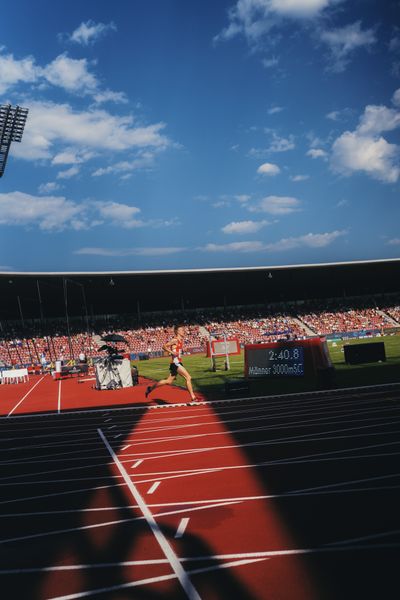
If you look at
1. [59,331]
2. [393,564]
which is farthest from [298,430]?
[59,331]

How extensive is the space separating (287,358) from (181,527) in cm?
1194

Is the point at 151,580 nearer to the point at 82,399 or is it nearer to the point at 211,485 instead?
the point at 211,485

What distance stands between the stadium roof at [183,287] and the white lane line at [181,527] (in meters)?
41.3

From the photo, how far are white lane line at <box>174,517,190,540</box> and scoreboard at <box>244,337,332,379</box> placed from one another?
33.0ft

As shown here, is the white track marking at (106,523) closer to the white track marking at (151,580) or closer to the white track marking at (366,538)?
the white track marking at (151,580)

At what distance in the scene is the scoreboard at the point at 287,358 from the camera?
1447 cm

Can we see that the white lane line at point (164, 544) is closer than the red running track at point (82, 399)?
Yes

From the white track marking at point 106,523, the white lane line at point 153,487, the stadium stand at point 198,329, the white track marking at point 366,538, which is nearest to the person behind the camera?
the white track marking at point 366,538

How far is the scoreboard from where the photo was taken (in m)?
14.5

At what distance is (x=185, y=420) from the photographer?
30.6 feet

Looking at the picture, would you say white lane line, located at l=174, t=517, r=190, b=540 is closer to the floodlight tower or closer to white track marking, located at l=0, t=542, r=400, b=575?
white track marking, located at l=0, t=542, r=400, b=575

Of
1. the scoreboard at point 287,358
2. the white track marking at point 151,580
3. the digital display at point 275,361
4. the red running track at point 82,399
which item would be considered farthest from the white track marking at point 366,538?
the digital display at point 275,361

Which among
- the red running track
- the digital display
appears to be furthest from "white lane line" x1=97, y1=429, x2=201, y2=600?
the digital display

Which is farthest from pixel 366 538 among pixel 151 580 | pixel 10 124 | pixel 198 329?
pixel 198 329
